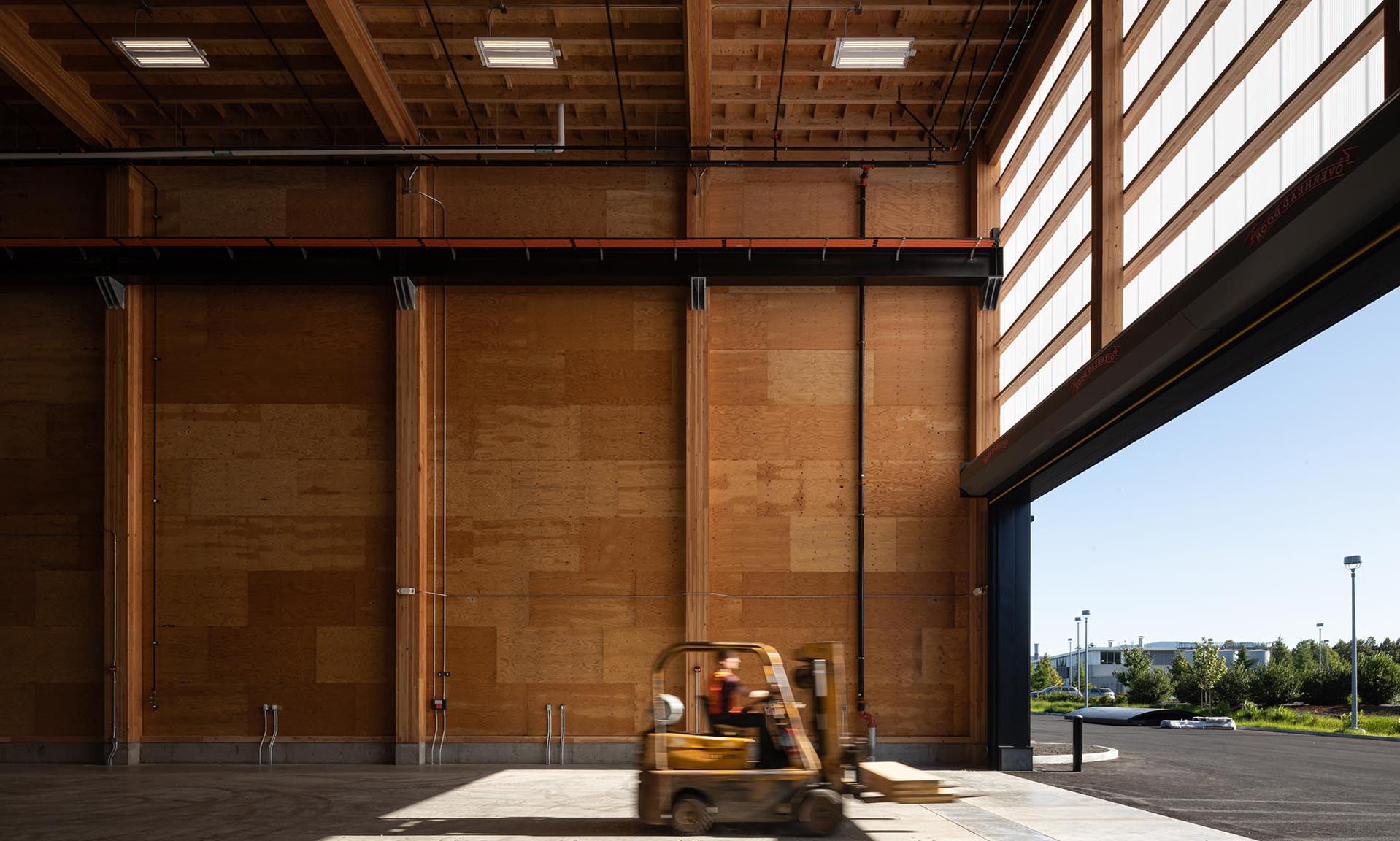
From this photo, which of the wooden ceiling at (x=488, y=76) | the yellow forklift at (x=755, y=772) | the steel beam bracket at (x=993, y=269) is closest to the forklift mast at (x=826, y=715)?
the yellow forklift at (x=755, y=772)

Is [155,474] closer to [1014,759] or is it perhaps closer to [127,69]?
[127,69]

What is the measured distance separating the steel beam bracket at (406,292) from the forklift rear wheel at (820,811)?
14.2 meters

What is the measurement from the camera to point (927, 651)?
23.2 metres

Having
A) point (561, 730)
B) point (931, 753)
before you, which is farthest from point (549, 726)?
point (931, 753)

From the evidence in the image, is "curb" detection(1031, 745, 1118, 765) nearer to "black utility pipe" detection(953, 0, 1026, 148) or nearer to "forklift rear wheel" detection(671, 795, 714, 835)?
"forklift rear wheel" detection(671, 795, 714, 835)

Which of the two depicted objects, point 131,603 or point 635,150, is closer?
point 131,603

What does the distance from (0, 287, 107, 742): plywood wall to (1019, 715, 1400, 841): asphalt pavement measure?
1890cm

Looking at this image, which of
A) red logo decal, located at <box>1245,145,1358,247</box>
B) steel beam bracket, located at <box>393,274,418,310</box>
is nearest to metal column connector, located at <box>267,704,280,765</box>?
steel beam bracket, located at <box>393,274,418,310</box>

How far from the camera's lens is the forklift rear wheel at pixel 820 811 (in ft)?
43.8

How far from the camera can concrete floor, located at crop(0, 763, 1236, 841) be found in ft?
44.7

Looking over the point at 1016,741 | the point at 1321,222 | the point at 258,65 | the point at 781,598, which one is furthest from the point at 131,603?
the point at 1321,222

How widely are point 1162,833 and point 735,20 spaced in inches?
597

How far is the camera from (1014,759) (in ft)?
72.6

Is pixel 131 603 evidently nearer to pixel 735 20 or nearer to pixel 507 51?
pixel 507 51
